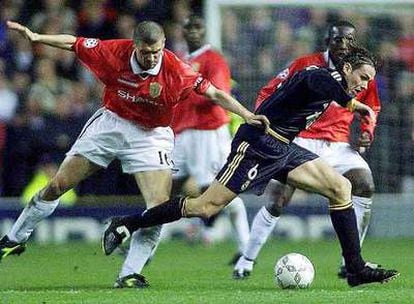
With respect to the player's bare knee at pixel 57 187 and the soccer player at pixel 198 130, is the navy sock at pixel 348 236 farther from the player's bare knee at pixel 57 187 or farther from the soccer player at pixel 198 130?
the soccer player at pixel 198 130

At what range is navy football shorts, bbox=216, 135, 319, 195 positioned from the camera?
34.4 feet

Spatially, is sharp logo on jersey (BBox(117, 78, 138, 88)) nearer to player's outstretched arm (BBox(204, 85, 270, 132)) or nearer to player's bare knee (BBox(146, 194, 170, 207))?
player's outstretched arm (BBox(204, 85, 270, 132))

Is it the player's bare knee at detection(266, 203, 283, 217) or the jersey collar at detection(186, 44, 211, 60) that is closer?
the player's bare knee at detection(266, 203, 283, 217)

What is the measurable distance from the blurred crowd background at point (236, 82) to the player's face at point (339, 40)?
4818mm

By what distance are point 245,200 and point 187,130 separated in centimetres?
281

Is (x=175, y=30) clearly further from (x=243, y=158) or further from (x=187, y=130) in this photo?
(x=243, y=158)

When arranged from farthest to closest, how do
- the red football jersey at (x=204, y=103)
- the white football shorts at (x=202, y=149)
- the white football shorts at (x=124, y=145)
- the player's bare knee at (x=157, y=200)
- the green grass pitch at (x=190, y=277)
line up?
1. the white football shorts at (x=202, y=149)
2. the red football jersey at (x=204, y=103)
3. the white football shorts at (x=124, y=145)
4. the player's bare knee at (x=157, y=200)
5. the green grass pitch at (x=190, y=277)

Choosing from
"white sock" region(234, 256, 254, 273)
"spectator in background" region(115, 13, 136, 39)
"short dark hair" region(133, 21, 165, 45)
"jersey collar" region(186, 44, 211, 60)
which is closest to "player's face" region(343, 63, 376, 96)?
"short dark hair" region(133, 21, 165, 45)

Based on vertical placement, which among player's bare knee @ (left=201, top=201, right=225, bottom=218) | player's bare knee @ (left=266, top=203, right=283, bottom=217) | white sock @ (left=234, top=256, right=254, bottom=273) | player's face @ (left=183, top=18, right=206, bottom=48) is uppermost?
player's face @ (left=183, top=18, right=206, bottom=48)

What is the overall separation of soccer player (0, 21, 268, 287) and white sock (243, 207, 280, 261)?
1.26 metres

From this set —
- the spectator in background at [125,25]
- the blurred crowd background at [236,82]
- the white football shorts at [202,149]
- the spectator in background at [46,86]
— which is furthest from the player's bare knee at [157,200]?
the spectator in background at [125,25]

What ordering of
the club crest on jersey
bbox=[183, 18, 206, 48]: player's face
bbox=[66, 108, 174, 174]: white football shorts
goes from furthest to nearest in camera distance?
bbox=[183, 18, 206, 48]: player's face → bbox=[66, 108, 174, 174]: white football shorts → the club crest on jersey

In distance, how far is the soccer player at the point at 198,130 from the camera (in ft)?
47.3

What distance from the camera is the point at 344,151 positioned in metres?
12.5
